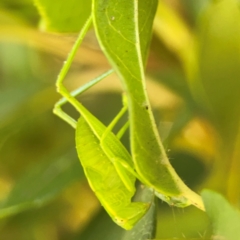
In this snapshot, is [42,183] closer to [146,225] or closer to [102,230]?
[102,230]

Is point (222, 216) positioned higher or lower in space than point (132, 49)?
lower

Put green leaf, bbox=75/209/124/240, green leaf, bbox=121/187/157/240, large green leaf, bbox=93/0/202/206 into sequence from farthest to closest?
green leaf, bbox=75/209/124/240, green leaf, bbox=121/187/157/240, large green leaf, bbox=93/0/202/206

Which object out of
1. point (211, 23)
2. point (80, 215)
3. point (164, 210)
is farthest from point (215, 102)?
point (80, 215)

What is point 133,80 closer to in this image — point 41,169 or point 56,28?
point 56,28

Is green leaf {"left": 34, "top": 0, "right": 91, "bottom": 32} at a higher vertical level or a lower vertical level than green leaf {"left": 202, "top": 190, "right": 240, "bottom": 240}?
higher

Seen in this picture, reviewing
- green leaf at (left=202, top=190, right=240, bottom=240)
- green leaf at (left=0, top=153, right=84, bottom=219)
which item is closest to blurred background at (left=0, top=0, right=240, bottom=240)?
green leaf at (left=0, top=153, right=84, bottom=219)

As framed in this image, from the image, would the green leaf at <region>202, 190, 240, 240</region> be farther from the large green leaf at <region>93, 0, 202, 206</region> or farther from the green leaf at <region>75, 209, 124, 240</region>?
the green leaf at <region>75, 209, 124, 240</region>

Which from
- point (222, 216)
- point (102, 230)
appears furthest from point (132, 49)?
point (102, 230)

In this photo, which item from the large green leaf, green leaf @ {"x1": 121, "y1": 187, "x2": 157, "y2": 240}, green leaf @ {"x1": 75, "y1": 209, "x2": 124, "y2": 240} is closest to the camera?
the large green leaf
